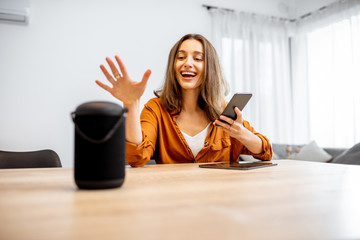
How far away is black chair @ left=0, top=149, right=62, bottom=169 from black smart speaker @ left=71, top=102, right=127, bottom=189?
130cm

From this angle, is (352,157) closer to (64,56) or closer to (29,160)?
(29,160)

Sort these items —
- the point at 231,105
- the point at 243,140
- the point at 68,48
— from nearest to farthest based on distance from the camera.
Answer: the point at 231,105
the point at 243,140
the point at 68,48

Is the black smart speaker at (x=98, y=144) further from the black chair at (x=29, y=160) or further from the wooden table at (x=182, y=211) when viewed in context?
the black chair at (x=29, y=160)

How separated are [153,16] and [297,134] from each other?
2.71m

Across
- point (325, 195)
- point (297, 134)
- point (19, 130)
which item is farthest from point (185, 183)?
point (297, 134)

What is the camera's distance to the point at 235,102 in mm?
1247

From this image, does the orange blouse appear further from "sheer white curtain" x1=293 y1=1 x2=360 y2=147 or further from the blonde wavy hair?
"sheer white curtain" x1=293 y1=1 x2=360 y2=147

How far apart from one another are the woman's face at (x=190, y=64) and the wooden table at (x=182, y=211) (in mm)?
1120

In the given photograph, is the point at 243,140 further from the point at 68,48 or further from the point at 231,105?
the point at 68,48

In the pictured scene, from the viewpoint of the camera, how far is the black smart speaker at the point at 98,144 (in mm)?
592

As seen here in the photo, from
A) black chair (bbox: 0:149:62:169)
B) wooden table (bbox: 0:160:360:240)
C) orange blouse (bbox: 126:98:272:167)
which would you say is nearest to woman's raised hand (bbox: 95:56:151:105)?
wooden table (bbox: 0:160:360:240)

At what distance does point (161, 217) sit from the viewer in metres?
0.43

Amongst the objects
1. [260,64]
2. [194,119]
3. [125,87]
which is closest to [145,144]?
[125,87]

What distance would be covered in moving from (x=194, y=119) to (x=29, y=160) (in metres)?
1.03
